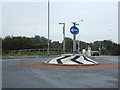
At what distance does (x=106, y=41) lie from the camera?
12138 centimetres

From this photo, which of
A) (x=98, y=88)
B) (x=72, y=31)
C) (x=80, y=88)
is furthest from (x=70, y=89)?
(x=72, y=31)

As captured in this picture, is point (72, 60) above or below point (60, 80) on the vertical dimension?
above

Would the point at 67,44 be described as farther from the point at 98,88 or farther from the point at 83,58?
the point at 98,88

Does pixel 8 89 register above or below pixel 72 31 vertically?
below

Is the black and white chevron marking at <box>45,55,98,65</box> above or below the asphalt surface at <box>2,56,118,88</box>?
above

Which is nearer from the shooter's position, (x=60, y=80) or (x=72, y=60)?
(x=60, y=80)

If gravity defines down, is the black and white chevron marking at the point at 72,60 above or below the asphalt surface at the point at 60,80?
above

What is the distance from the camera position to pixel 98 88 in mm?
8367

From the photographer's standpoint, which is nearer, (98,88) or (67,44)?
(98,88)

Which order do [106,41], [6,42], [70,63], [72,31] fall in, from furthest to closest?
[106,41] < [6,42] < [72,31] < [70,63]

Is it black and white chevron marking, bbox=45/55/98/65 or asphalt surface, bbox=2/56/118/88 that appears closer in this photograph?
asphalt surface, bbox=2/56/118/88

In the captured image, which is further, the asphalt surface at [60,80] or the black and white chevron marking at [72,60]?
the black and white chevron marking at [72,60]

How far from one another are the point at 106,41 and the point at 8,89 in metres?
116

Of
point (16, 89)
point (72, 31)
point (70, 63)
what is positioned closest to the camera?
point (16, 89)
